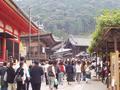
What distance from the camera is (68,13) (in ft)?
428

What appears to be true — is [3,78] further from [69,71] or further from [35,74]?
[69,71]

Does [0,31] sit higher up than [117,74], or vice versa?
[0,31]

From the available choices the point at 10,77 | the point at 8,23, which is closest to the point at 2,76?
the point at 10,77

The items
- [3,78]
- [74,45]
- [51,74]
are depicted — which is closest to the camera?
[3,78]

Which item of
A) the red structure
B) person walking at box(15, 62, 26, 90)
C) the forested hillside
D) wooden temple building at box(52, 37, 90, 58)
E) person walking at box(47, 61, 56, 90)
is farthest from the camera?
the forested hillside

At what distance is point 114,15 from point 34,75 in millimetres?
15013

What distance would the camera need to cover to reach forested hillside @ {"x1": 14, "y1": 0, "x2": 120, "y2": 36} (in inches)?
4788

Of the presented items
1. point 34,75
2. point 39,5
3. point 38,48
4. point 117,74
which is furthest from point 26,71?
point 39,5

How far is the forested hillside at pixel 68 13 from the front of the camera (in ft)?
399

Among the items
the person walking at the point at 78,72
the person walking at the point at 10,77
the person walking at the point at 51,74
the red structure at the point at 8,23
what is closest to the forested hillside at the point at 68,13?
the person walking at the point at 78,72

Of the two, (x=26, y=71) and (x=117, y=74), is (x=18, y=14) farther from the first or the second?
(x=117, y=74)

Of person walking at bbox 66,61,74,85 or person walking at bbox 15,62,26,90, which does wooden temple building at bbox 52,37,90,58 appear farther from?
person walking at bbox 15,62,26,90

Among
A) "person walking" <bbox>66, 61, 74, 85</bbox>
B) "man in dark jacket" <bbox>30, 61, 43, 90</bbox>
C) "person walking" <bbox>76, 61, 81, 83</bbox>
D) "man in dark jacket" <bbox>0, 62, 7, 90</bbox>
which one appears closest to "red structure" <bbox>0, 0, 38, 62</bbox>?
"man in dark jacket" <bbox>0, 62, 7, 90</bbox>

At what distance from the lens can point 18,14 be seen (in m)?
19.6
